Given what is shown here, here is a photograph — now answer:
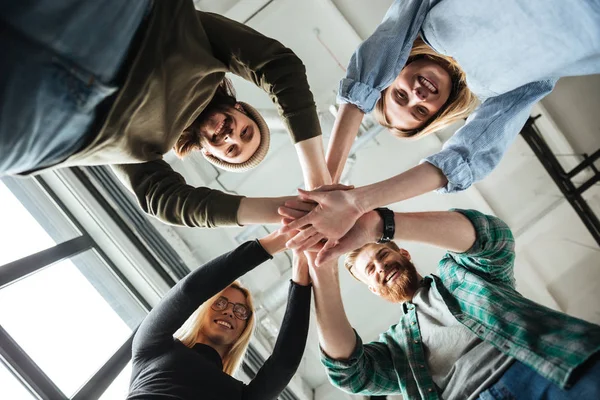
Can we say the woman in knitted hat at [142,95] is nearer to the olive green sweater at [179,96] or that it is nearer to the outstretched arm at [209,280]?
the olive green sweater at [179,96]

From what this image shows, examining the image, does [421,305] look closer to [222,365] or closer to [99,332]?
[222,365]

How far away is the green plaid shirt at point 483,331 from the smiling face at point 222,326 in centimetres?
55

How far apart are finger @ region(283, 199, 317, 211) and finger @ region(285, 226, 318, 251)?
0.23 ft

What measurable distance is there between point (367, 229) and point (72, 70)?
2.72 feet

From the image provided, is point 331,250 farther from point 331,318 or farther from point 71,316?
point 71,316

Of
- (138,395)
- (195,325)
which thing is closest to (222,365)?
(195,325)

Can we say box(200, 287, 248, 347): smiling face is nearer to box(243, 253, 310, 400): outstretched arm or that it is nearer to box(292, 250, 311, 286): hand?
box(243, 253, 310, 400): outstretched arm

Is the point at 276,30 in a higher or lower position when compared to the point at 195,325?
higher

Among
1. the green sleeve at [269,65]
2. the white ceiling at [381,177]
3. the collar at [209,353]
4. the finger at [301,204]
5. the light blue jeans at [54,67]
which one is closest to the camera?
the light blue jeans at [54,67]

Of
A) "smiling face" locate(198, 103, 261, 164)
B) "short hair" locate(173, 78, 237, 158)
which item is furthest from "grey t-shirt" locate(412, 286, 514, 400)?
"short hair" locate(173, 78, 237, 158)

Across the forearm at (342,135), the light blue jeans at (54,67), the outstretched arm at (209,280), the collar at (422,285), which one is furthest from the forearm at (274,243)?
the light blue jeans at (54,67)

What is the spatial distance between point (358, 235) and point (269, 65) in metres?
0.50

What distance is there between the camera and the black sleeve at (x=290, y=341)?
4.58 ft

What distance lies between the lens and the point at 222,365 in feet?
5.72
